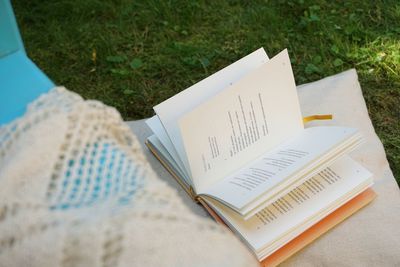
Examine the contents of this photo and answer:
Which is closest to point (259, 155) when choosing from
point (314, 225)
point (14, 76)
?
point (314, 225)

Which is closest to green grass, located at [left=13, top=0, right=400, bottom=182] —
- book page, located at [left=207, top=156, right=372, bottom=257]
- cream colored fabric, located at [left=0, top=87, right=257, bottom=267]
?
book page, located at [left=207, top=156, right=372, bottom=257]

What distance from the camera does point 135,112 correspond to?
2.10 metres

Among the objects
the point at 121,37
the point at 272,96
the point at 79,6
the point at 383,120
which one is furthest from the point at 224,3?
the point at 272,96

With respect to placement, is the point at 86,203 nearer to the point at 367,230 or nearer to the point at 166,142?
the point at 166,142

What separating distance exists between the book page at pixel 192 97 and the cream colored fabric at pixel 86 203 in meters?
0.43

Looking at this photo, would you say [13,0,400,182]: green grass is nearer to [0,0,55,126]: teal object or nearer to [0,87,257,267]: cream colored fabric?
[0,0,55,126]: teal object

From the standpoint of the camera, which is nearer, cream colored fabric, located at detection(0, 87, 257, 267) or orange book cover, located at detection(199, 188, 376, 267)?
cream colored fabric, located at detection(0, 87, 257, 267)

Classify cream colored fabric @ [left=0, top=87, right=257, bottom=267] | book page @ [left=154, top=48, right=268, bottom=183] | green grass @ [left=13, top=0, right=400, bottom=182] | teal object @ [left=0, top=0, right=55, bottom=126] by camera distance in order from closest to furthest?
cream colored fabric @ [left=0, top=87, right=257, bottom=267] < teal object @ [left=0, top=0, right=55, bottom=126] < book page @ [left=154, top=48, right=268, bottom=183] < green grass @ [left=13, top=0, right=400, bottom=182]

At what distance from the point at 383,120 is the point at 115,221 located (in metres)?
1.46

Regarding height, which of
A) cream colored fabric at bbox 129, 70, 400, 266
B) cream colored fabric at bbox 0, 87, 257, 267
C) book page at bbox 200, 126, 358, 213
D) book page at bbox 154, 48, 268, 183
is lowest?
cream colored fabric at bbox 129, 70, 400, 266

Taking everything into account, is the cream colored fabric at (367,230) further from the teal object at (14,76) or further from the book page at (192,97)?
the teal object at (14,76)

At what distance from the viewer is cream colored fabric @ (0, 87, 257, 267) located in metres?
0.72

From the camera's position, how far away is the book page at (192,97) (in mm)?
1331

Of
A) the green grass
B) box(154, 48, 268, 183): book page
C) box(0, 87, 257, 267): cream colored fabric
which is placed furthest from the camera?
the green grass
